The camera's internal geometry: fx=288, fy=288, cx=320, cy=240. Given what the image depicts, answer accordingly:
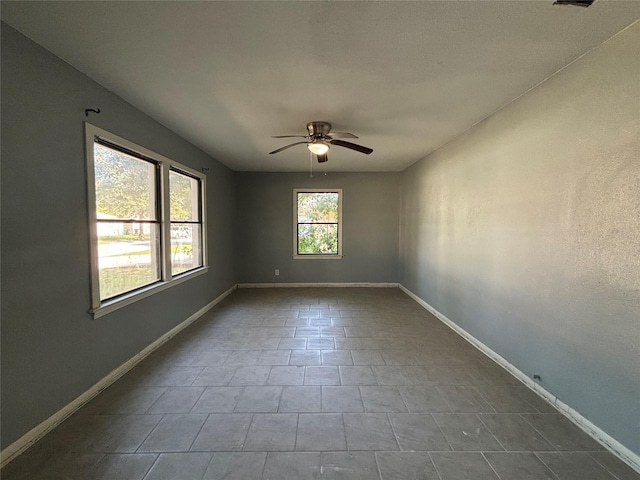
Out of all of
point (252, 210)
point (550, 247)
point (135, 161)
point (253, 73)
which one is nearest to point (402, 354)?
point (550, 247)

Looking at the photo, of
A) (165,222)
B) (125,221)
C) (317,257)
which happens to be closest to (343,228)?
(317,257)

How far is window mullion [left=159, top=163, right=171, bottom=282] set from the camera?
10.7 feet

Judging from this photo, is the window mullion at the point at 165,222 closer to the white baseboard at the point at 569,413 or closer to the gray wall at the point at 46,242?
the gray wall at the point at 46,242

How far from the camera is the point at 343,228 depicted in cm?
621

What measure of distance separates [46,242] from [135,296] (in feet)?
3.32

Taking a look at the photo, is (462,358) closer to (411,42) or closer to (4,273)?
(411,42)

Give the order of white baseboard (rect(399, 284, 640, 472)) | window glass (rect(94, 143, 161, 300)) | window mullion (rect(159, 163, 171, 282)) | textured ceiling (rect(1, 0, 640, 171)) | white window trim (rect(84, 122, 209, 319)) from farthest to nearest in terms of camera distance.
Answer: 1. window mullion (rect(159, 163, 171, 282))
2. window glass (rect(94, 143, 161, 300))
3. white window trim (rect(84, 122, 209, 319))
4. white baseboard (rect(399, 284, 640, 472))
5. textured ceiling (rect(1, 0, 640, 171))

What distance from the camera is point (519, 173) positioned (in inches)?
98.1

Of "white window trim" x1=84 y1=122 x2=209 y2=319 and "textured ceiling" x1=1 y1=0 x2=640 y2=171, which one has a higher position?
"textured ceiling" x1=1 y1=0 x2=640 y2=171

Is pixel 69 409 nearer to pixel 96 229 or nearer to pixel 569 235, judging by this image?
pixel 96 229

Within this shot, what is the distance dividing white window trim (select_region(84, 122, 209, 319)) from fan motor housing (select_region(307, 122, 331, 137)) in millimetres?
1688

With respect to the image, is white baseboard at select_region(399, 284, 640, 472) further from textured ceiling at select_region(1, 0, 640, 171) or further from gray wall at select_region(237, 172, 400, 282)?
gray wall at select_region(237, 172, 400, 282)

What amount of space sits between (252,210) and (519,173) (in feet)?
15.9

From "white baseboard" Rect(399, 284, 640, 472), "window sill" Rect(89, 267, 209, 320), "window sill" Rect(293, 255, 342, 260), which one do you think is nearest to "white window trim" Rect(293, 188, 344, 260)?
"window sill" Rect(293, 255, 342, 260)
